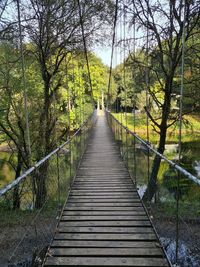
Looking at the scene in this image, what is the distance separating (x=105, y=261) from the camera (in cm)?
290

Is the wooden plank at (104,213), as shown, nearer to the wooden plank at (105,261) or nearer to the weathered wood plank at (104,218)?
the weathered wood plank at (104,218)

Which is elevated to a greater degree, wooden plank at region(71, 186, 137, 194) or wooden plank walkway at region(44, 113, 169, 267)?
wooden plank walkway at region(44, 113, 169, 267)

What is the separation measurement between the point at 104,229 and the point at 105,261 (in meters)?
0.77

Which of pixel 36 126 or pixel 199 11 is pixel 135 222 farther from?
pixel 36 126

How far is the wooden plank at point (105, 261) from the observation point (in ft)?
9.37

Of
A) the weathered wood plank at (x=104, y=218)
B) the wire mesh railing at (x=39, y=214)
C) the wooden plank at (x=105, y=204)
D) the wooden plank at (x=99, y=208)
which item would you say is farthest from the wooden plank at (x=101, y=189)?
the weathered wood plank at (x=104, y=218)

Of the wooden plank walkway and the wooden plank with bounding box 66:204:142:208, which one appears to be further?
the wooden plank with bounding box 66:204:142:208

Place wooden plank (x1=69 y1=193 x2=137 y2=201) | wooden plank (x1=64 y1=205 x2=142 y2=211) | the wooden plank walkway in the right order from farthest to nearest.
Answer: wooden plank (x1=69 y1=193 x2=137 y2=201) → wooden plank (x1=64 y1=205 x2=142 y2=211) → the wooden plank walkway

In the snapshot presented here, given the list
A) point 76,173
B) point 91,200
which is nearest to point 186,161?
point 76,173

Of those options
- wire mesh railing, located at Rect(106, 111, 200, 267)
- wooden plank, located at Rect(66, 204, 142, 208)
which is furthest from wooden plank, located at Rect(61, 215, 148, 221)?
wooden plank, located at Rect(66, 204, 142, 208)

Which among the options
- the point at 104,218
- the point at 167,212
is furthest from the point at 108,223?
the point at 167,212

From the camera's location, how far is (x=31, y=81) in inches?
463

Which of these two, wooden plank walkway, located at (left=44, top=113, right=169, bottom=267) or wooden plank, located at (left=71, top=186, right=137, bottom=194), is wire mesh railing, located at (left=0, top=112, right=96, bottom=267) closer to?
wooden plank, located at (left=71, top=186, right=137, bottom=194)

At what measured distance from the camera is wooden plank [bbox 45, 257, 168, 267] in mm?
2857
